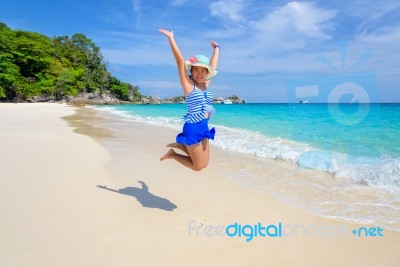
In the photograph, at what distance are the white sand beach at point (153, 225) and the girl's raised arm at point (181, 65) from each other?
1.49m

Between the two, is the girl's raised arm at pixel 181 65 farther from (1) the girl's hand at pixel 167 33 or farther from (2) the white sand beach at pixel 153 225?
(2) the white sand beach at pixel 153 225

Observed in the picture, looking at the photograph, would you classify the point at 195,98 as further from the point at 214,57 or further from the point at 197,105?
A: the point at 214,57

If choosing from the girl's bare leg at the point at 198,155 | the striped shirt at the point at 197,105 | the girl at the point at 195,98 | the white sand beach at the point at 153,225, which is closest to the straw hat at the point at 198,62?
the girl at the point at 195,98

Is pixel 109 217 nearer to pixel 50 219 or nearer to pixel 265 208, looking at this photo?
pixel 50 219

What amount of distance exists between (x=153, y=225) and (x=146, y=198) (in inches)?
36.5

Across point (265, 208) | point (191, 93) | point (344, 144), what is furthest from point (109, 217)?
point (344, 144)

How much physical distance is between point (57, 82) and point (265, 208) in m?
67.6

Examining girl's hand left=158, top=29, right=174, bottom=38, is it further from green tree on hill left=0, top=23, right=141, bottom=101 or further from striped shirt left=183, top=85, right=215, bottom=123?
green tree on hill left=0, top=23, right=141, bottom=101

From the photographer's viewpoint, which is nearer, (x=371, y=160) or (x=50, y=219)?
(x=50, y=219)

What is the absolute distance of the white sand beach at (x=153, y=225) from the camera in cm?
258

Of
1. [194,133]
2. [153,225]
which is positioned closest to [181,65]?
[194,133]

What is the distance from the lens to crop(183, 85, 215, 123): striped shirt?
3.54m

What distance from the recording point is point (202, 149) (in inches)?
146

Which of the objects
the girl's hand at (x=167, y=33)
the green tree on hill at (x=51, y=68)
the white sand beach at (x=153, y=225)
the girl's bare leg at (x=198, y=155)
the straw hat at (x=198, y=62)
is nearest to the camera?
the white sand beach at (x=153, y=225)
